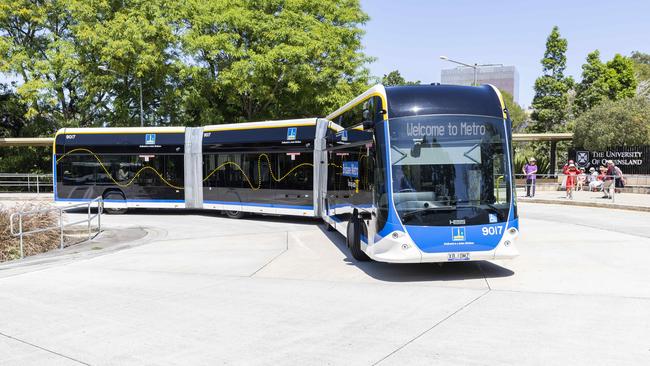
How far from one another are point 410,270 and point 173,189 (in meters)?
13.0

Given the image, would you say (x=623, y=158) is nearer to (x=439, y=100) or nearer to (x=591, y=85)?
(x=439, y=100)

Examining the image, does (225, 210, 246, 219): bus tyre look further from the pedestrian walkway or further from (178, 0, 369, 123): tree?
the pedestrian walkway

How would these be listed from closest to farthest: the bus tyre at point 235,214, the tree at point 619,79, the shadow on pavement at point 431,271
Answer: the shadow on pavement at point 431,271 → the bus tyre at point 235,214 → the tree at point 619,79

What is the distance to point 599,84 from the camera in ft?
177

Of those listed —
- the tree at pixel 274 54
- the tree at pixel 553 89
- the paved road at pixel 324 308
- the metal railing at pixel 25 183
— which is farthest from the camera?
the tree at pixel 553 89

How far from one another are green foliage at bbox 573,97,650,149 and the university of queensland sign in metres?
10.7

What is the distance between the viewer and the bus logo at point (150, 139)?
20203mm

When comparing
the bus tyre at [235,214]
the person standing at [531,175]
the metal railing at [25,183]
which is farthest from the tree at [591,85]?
the metal railing at [25,183]

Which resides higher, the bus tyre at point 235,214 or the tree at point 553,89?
the tree at point 553,89

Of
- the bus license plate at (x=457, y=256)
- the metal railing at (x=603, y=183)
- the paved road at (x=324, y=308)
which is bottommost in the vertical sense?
the paved road at (x=324, y=308)

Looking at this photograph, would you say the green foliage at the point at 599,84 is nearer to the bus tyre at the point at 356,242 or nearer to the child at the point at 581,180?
the child at the point at 581,180

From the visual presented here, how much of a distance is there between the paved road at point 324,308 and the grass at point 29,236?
165cm

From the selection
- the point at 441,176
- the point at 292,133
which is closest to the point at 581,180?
the point at 292,133

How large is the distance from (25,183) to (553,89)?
44.9 meters
